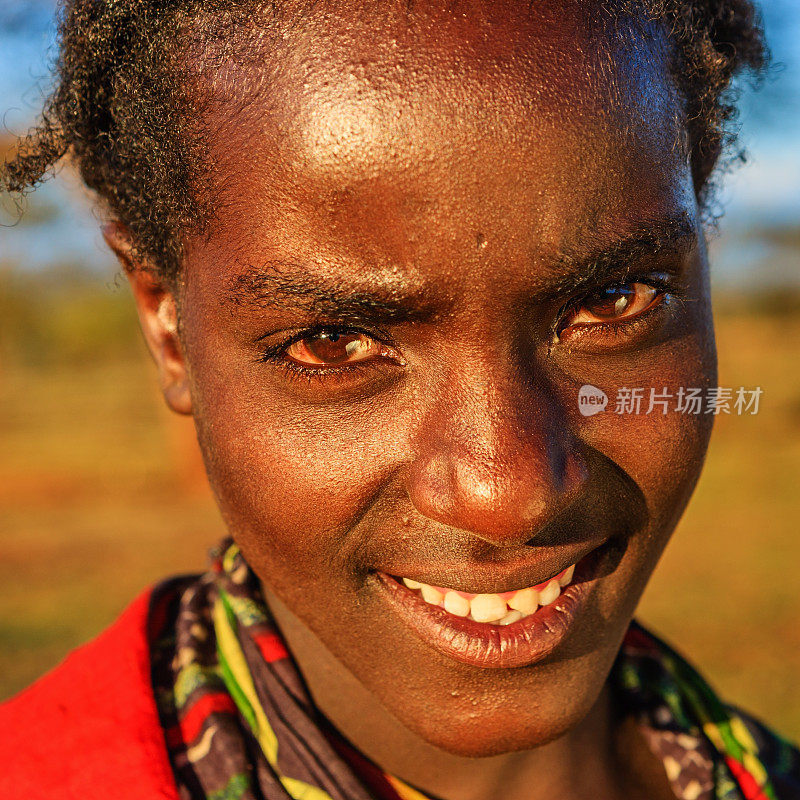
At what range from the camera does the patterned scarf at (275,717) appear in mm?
1764

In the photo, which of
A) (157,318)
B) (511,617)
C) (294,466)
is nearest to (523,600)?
(511,617)

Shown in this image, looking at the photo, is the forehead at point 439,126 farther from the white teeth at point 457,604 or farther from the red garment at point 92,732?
the red garment at point 92,732

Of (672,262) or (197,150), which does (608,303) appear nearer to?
(672,262)

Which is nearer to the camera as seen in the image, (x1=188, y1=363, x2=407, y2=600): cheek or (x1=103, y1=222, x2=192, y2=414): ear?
(x1=188, y1=363, x2=407, y2=600): cheek

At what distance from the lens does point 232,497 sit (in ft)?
5.34

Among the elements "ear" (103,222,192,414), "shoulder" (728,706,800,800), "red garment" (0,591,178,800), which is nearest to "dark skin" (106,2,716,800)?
"ear" (103,222,192,414)

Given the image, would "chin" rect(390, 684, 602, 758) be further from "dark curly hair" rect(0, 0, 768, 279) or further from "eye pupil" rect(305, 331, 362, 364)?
"dark curly hair" rect(0, 0, 768, 279)

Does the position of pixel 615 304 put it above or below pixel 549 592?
above

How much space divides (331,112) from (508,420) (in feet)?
1.67

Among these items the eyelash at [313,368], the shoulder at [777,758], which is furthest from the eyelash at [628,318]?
the shoulder at [777,758]

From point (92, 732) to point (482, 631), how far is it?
779 millimetres

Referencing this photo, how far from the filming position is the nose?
4.54ft

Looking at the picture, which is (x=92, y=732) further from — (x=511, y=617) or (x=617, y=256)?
(x=617, y=256)

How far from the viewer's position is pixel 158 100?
5.19 ft
